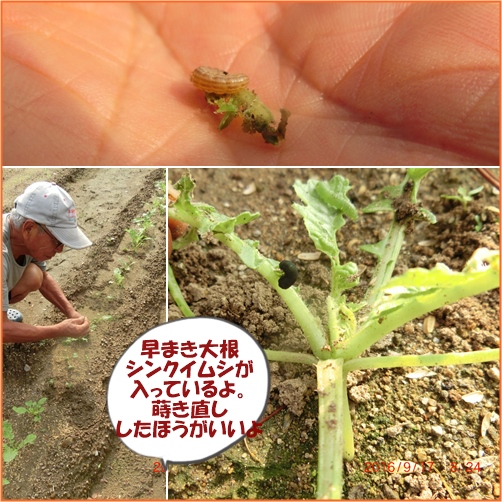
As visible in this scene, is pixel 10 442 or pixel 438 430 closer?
pixel 10 442

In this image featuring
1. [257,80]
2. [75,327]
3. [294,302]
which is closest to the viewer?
[75,327]

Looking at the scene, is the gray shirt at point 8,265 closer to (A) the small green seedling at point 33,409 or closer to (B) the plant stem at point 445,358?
(A) the small green seedling at point 33,409

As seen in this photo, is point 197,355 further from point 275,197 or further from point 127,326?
point 275,197

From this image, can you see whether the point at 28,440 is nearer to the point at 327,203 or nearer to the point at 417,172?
the point at 327,203

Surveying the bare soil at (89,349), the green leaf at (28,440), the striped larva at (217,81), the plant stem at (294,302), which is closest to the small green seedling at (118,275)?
the bare soil at (89,349)

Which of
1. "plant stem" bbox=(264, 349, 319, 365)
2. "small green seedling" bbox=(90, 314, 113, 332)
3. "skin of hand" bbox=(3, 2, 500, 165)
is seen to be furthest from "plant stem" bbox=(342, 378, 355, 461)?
"skin of hand" bbox=(3, 2, 500, 165)

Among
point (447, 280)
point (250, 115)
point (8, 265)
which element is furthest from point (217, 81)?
point (447, 280)

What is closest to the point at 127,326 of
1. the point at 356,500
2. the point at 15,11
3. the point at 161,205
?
the point at 161,205
